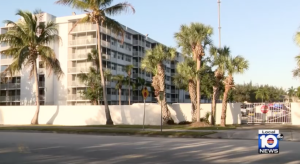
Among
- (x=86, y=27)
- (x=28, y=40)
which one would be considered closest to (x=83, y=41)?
(x=86, y=27)

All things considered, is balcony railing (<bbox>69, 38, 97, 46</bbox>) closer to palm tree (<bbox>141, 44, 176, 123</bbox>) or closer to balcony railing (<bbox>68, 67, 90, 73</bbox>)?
balcony railing (<bbox>68, 67, 90, 73</bbox>)

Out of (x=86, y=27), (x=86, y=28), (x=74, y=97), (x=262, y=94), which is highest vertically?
(x=86, y=27)

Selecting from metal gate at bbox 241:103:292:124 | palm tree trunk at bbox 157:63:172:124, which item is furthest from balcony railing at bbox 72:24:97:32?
metal gate at bbox 241:103:292:124

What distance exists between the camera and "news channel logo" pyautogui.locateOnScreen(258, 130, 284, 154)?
19.3 ft

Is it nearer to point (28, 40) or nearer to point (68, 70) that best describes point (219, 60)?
point (28, 40)

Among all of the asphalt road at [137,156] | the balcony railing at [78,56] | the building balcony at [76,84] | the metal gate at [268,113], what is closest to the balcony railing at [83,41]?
the balcony railing at [78,56]

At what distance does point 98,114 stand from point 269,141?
29578 mm

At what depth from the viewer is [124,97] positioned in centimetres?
7225

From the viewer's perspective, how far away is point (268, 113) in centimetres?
3078

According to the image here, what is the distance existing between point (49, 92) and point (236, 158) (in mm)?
60795

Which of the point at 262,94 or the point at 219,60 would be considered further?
the point at 262,94

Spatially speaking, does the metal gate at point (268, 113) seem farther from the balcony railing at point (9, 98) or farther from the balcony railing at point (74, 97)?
the balcony railing at point (9, 98)

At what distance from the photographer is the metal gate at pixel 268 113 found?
30.0 m

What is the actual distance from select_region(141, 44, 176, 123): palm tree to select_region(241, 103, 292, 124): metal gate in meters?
7.12
